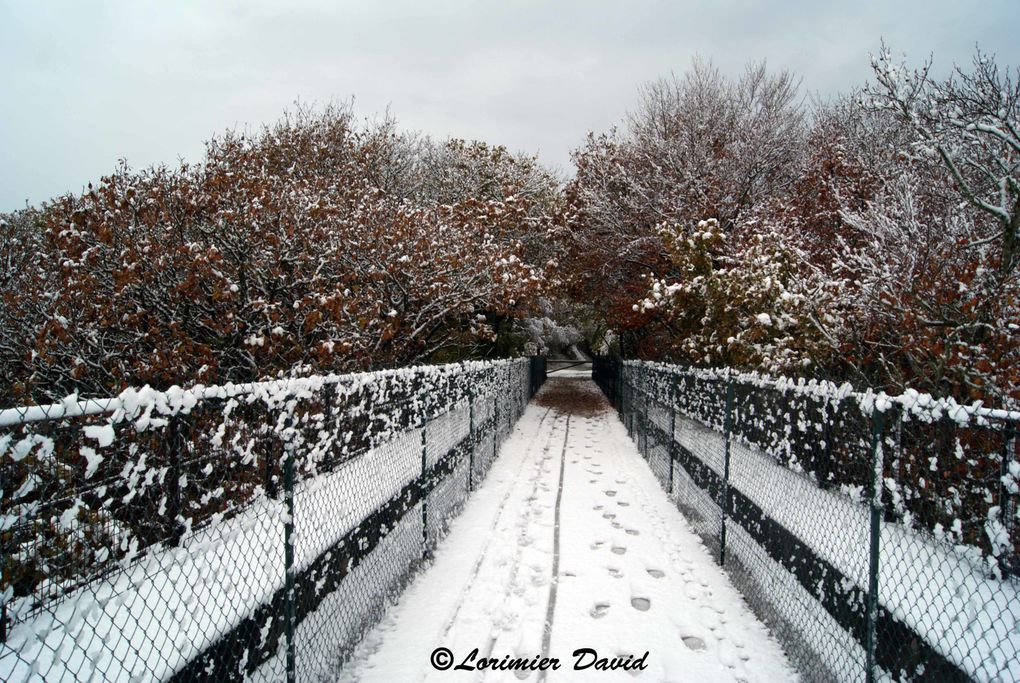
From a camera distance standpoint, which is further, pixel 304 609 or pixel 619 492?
pixel 619 492

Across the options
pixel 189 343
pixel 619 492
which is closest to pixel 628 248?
pixel 619 492

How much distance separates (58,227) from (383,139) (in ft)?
54.8

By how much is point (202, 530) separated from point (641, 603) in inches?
141

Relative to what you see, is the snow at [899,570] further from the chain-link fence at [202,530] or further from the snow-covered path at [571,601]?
the chain-link fence at [202,530]

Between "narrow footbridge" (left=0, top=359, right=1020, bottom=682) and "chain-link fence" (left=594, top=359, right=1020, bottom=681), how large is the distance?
0.02m

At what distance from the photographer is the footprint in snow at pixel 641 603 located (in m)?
4.75

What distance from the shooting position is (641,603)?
15.9 ft

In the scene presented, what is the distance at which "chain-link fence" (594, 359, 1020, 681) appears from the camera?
2521 millimetres

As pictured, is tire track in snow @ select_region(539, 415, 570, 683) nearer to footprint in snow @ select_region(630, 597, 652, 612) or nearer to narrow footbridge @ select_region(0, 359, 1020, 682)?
narrow footbridge @ select_region(0, 359, 1020, 682)

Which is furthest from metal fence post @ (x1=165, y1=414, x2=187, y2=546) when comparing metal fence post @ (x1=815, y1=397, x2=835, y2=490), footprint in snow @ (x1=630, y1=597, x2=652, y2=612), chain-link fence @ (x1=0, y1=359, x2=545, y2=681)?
metal fence post @ (x1=815, y1=397, x2=835, y2=490)

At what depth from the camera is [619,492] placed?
850 cm

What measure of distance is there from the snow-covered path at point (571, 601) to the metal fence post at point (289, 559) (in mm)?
900

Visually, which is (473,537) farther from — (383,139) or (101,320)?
(383,139)

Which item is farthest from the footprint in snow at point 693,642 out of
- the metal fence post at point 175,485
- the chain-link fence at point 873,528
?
the metal fence post at point 175,485
